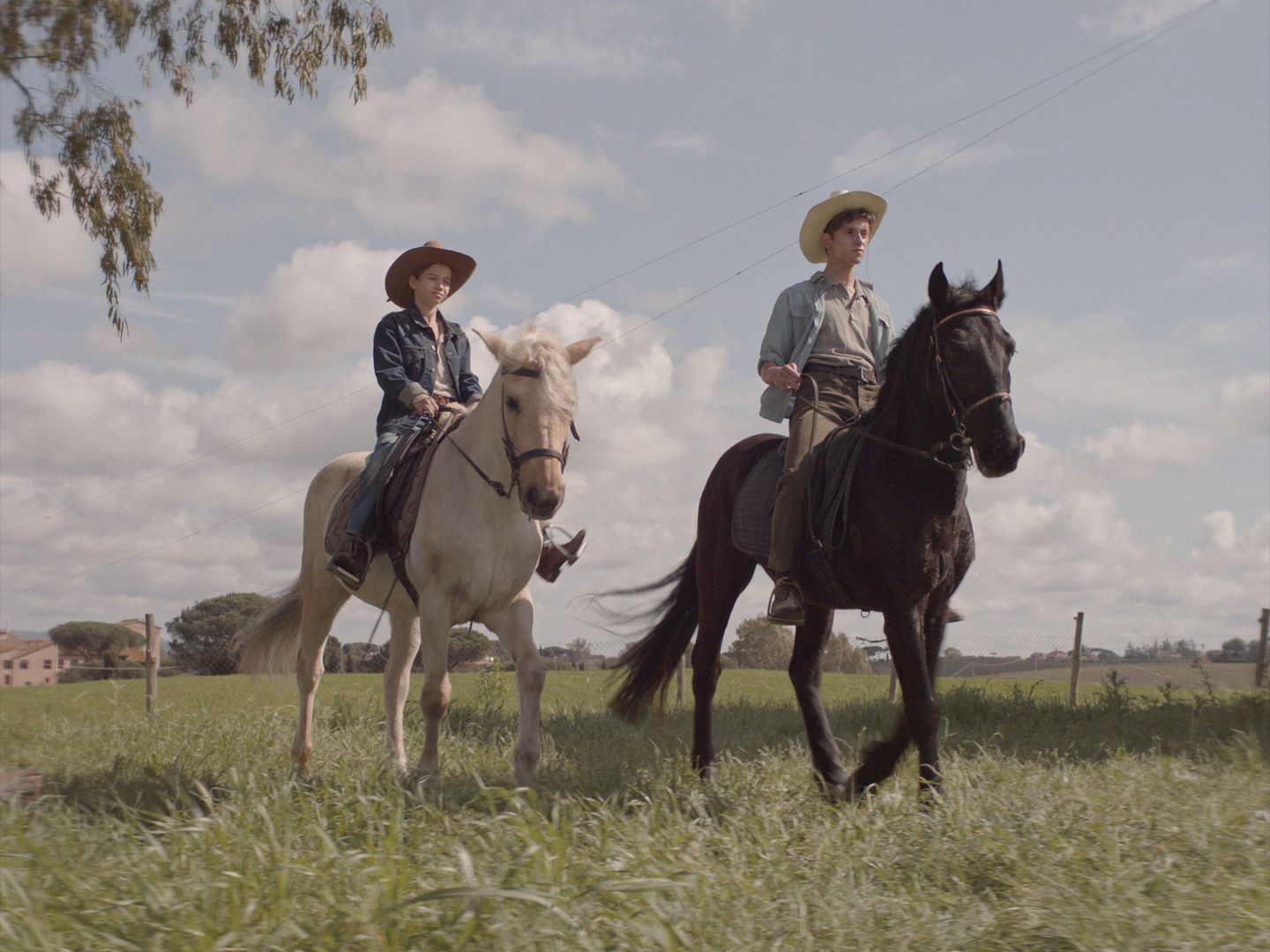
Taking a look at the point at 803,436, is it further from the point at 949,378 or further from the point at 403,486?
the point at 403,486

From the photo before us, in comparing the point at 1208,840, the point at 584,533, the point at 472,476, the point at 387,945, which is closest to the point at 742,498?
the point at 584,533

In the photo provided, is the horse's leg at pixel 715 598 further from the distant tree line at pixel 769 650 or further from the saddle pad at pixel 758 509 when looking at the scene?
the distant tree line at pixel 769 650

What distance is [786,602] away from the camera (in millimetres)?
6445

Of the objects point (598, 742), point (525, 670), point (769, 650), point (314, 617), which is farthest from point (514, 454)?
point (769, 650)

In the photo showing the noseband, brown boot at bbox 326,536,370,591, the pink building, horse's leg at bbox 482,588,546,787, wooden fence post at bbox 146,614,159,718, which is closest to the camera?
the noseband

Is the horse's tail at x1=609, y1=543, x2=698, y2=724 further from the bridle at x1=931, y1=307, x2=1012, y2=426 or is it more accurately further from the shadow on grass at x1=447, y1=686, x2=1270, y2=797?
the bridle at x1=931, y1=307, x2=1012, y2=426

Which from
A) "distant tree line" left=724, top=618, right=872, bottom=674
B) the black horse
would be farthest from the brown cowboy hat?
"distant tree line" left=724, top=618, right=872, bottom=674

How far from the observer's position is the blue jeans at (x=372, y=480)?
6914mm

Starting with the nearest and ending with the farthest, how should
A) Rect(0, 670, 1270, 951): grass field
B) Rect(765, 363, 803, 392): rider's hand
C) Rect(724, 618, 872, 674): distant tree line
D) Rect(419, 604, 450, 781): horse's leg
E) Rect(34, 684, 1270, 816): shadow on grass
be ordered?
1. Rect(0, 670, 1270, 951): grass field
2. Rect(34, 684, 1270, 816): shadow on grass
3. Rect(419, 604, 450, 781): horse's leg
4. Rect(765, 363, 803, 392): rider's hand
5. Rect(724, 618, 872, 674): distant tree line

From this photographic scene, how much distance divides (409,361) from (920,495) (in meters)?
3.39

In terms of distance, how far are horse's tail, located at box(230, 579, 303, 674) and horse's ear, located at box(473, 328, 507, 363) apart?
3.65 m

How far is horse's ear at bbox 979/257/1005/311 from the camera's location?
5551 millimetres

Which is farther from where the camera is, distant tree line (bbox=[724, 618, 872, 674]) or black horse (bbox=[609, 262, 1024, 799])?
distant tree line (bbox=[724, 618, 872, 674])

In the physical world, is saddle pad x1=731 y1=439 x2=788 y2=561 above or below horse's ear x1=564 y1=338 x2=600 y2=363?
below
